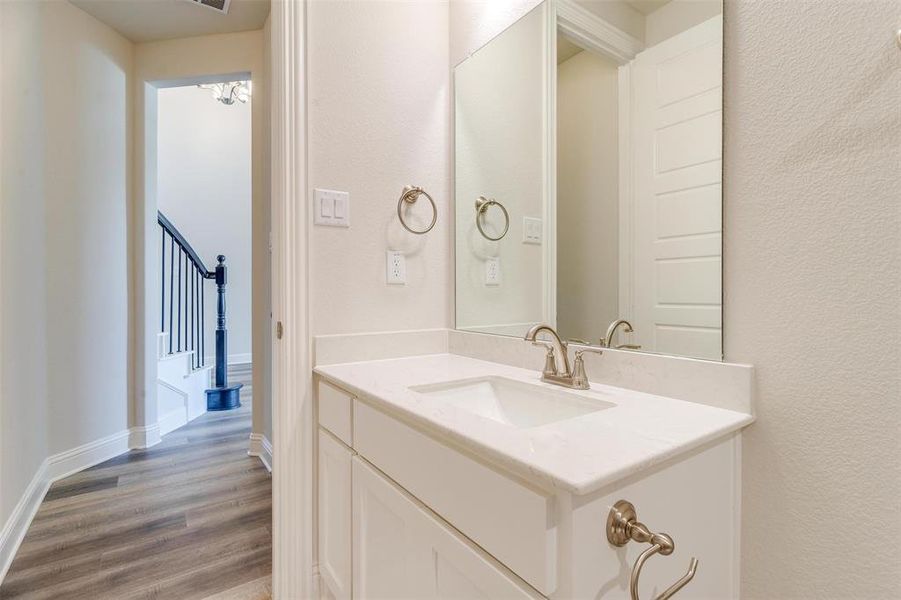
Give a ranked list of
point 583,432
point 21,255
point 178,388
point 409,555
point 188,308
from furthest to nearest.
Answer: point 188,308 < point 178,388 < point 21,255 < point 409,555 < point 583,432

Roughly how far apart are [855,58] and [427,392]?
103cm

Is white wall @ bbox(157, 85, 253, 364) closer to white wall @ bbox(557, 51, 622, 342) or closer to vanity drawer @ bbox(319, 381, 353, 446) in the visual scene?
vanity drawer @ bbox(319, 381, 353, 446)

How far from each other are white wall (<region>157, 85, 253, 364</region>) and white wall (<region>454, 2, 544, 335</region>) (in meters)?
3.98

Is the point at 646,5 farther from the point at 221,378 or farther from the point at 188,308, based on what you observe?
the point at 188,308

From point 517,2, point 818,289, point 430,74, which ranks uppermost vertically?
point 517,2

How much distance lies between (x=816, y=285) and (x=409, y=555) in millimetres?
891

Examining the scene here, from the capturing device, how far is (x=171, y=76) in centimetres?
263

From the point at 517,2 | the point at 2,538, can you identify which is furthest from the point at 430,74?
the point at 2,538

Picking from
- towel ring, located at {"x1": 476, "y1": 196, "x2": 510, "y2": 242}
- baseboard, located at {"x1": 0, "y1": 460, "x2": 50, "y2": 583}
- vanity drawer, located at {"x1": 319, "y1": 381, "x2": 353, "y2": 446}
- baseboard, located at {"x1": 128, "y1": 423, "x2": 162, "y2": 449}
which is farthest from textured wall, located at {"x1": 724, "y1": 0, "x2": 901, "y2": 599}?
baseboard, located at {"x1": 128, "y1": 423, "x2": 162, "y2": 449}

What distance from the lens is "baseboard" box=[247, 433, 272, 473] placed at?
246 cm

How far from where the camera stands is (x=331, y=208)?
1.34m

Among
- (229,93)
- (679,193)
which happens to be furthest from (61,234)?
(229,93)

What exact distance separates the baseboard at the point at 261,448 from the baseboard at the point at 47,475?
2.52ft

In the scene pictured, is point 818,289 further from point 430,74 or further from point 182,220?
point 182,220
